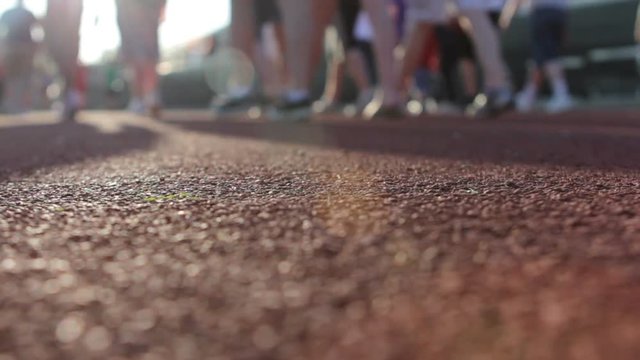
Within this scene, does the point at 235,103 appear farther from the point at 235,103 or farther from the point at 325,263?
the point at 325,263

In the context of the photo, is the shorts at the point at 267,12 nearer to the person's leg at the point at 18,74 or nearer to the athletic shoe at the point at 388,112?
the athletic shoe at the point at 388,112

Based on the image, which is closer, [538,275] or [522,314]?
[522,314]

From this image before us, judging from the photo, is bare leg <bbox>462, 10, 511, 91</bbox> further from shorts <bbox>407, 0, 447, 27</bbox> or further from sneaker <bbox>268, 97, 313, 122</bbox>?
sneaker <bbox>268, 97, 313, 122</bbox>

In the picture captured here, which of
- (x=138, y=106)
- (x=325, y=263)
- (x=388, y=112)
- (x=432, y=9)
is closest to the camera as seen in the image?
(x=325, y=263)

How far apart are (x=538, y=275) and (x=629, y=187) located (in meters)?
0.73

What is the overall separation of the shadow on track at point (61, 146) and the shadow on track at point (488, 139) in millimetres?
436

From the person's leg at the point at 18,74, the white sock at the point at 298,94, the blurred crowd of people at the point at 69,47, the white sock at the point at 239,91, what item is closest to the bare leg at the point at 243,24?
the white sock at the point at 239,91

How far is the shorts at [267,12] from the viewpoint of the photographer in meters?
5.41

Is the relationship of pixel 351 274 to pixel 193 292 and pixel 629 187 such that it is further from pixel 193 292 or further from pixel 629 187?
pixel 629 187

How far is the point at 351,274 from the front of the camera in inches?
32.9

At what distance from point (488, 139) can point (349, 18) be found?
3.03m

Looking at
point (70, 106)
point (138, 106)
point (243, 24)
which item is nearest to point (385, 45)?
point (243, 24)

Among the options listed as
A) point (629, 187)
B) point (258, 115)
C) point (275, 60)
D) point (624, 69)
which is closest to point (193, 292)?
point (629, 187)

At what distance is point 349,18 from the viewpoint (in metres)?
5.55
